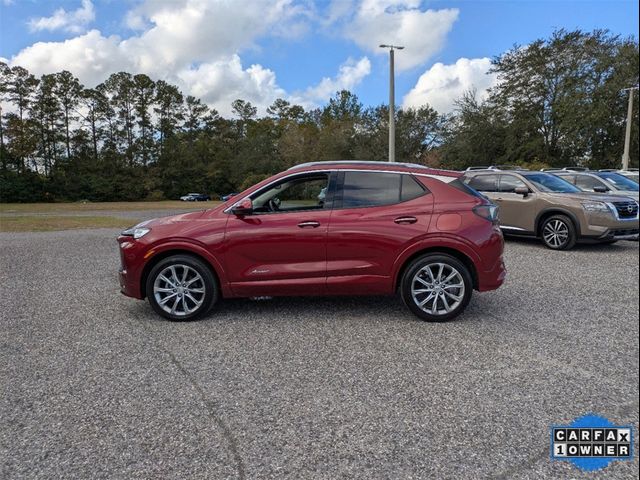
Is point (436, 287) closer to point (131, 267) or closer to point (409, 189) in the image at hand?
point (409, 189)

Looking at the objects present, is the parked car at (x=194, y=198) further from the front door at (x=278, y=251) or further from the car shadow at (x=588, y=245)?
the front door at (x=278, y=251)

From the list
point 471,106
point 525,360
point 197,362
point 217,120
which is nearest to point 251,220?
point 197,362

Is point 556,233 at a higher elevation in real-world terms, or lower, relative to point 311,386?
higher

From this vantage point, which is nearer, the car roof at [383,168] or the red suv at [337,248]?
the red suv at [337,248]

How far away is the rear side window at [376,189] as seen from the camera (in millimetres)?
4578

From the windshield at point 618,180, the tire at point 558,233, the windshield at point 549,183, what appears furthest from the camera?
the windshield at point 618,180

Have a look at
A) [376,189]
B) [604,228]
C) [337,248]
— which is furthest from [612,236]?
[337,248]

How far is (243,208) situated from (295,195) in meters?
0.64

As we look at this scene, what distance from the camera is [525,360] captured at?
356 centimetres

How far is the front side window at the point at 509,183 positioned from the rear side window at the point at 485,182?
0.47 feet

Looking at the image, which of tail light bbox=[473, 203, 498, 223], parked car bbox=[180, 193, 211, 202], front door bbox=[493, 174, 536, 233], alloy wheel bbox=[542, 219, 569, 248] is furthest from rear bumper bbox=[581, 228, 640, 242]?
parked car bbox=[180, 193, 211, 202]

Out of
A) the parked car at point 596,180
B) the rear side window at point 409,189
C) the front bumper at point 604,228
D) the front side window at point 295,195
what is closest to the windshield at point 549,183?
the front bumper at point 604,228

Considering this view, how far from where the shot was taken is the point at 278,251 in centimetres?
449

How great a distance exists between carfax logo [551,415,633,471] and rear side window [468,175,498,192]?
26.8 ft
